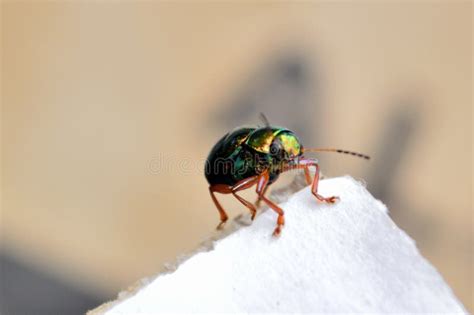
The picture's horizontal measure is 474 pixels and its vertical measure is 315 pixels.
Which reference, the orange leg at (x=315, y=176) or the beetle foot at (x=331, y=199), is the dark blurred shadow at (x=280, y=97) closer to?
the orange leg at (x=315, y=176)

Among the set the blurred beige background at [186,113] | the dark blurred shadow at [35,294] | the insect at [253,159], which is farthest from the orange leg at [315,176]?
the dark blurred shadow at [35,294]

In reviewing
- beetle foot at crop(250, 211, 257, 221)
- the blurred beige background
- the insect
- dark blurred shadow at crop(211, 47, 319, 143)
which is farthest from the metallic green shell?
dark blurred shadow at crop(211, 47, 319, 143)

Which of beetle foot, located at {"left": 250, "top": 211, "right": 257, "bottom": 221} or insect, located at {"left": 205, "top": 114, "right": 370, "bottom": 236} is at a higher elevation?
insect, located at {"left": 205, "top": 114, "right": 370, "bottom": 236}

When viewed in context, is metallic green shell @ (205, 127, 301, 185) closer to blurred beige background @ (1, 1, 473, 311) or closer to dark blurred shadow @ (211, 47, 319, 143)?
blurred beige background @ (1, 1, 473, 311)

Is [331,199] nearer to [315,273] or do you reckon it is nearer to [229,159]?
[315,273]

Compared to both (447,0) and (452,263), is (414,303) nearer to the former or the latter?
(452,263)

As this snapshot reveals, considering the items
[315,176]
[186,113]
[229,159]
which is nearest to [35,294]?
[186,113]

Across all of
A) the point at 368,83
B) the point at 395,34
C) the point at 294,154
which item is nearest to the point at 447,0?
the point at 395,34
